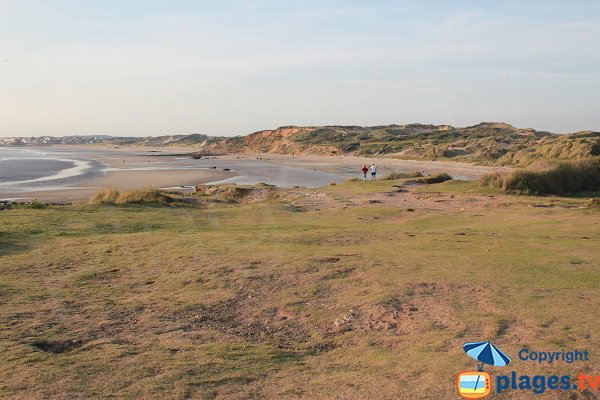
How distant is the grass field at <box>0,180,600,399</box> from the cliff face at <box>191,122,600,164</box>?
114 ft

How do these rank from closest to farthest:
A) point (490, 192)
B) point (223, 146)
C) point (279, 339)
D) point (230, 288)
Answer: point (279, 339), point (230, 288), point (490, 192), point (223, 146)

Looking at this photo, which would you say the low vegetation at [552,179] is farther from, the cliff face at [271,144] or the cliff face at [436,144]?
the cliff face at [271,144]

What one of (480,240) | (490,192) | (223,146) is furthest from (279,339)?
(223,146)

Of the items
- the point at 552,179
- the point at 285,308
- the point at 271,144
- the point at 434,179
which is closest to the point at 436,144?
the point at 271,144

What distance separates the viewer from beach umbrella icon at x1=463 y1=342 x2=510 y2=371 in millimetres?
6324

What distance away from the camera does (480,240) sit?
48.2 feet

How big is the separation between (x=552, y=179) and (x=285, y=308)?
893 inches

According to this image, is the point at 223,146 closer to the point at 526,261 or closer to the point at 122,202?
the point at 122,202

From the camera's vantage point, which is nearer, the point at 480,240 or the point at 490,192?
the point at 480,240

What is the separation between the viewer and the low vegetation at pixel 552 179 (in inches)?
1080

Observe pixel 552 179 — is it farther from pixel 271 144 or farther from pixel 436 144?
pixel 271 144

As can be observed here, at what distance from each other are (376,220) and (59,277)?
A: 12.0 meters

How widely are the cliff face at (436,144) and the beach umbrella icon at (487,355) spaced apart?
4041 cm

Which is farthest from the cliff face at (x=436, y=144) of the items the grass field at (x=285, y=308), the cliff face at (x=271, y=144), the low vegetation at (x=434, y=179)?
the grass field at (x=285, y=308)
